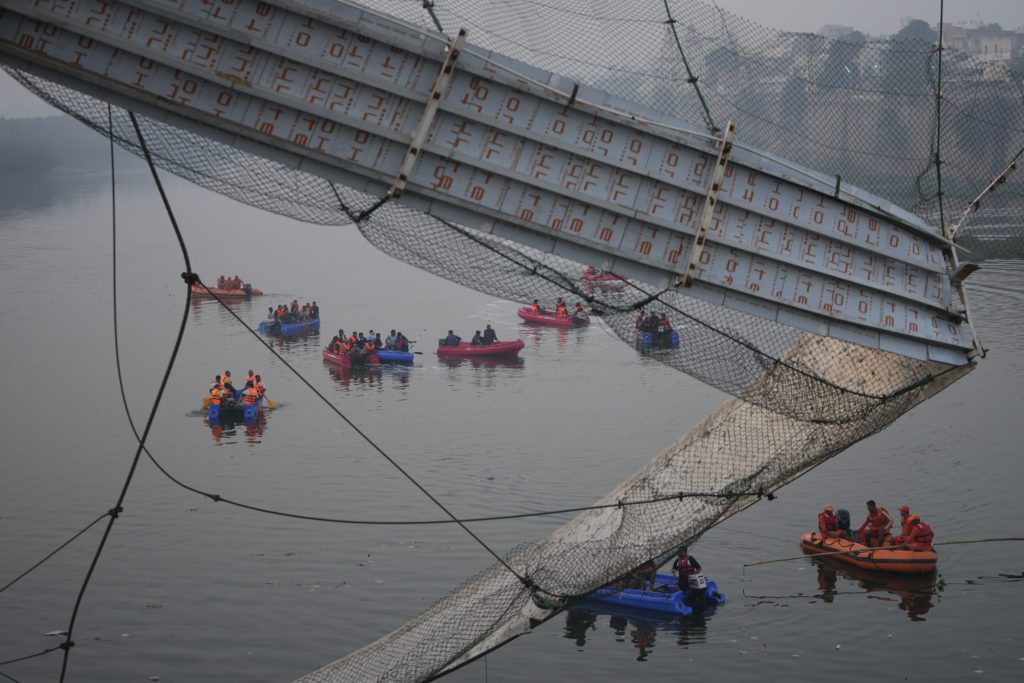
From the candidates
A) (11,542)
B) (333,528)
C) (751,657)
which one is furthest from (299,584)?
(751,657)

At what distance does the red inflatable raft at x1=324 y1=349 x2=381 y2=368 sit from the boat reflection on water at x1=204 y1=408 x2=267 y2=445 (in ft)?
22.1

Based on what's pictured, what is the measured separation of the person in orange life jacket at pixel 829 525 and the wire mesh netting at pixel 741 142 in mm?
12848

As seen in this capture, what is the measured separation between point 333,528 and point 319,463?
5.70 meters

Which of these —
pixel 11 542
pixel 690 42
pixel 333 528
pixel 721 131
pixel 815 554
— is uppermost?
pixel 690 42

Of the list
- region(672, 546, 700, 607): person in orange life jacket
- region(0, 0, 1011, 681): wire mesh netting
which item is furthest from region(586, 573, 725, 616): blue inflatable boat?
region(0, 0, 1011, 681): wire mesh netting

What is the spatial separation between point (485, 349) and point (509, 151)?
37.5 meters

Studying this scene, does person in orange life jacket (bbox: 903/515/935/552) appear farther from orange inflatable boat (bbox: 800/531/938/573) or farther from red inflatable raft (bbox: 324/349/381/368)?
red inflatable raft (bbox: 324/349/381/368)

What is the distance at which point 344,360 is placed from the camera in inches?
1874

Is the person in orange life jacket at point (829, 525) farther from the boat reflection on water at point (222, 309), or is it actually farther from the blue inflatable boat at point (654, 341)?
the boat reflection on water at point (222, 309)

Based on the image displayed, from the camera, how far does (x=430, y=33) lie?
11.8 metres

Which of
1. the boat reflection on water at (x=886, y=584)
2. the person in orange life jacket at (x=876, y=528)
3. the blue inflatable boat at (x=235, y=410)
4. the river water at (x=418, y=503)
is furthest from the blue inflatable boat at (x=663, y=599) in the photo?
the blue inflatable boat at (x=235, y=410)

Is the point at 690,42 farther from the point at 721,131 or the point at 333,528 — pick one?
the point at 333,528

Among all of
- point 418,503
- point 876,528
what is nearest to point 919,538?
point 876,528

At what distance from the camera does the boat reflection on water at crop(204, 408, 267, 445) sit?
38.5 m
